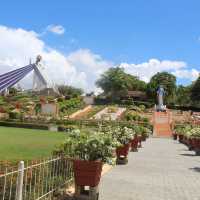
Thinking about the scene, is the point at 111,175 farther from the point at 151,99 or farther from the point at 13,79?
the point at 151,99

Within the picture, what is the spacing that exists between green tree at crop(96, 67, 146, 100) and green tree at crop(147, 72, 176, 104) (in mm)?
7836

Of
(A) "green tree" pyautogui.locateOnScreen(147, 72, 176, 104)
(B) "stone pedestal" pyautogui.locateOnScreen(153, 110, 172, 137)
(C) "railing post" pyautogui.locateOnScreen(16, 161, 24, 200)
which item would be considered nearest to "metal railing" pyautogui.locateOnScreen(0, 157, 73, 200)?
(C) "railing post" pyautogui.locateOnScreen(16, 161, 24, 200)

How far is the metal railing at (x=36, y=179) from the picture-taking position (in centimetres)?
551

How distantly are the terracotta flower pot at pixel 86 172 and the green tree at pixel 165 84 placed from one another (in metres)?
81.9

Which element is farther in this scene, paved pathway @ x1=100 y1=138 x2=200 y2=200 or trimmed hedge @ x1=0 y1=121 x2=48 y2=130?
trimmed hedge @ x1=0 y1=121 x2=48 y2=130

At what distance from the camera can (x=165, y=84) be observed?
294 feet

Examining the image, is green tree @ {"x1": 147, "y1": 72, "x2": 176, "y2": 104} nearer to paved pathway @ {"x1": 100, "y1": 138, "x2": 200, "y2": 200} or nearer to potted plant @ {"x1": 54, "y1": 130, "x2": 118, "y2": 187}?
paved pathway @ {"x1": 100, "y1": 138, "x2": 200, "y2": 200}

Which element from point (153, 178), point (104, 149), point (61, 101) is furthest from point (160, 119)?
point (104, 149)

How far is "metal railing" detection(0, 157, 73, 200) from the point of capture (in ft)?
18.1

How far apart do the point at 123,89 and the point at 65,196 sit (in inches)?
3595

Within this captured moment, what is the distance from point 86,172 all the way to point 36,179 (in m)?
1.06

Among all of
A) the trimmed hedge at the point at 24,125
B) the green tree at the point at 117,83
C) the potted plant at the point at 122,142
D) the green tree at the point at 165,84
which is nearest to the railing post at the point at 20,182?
the potted plant at the point at 122,142

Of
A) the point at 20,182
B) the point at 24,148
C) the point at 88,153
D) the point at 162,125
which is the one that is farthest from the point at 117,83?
the point at 20,182

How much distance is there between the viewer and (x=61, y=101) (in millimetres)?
70000
